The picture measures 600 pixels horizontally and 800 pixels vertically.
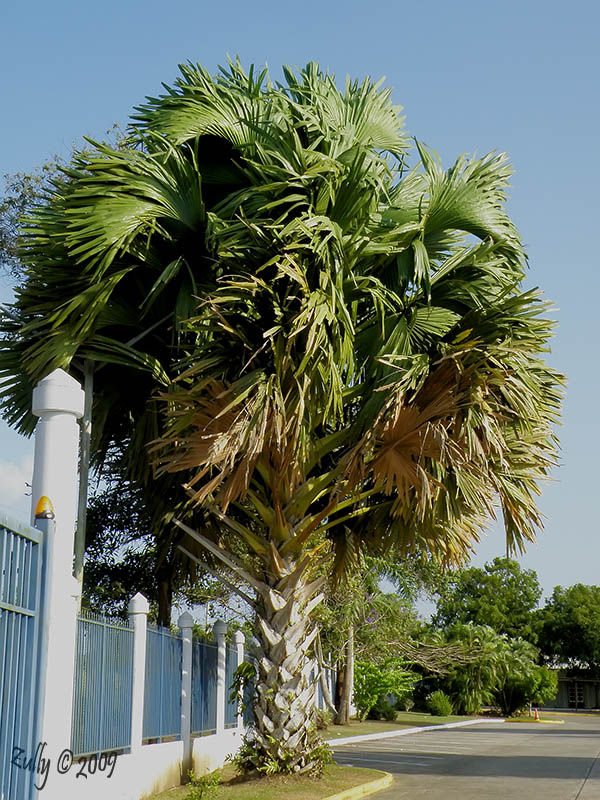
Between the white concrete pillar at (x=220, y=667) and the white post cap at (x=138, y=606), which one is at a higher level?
the white post cap at (x=138, y=606)

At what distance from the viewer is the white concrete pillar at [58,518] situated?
5.60 meters

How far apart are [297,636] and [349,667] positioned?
14.8 meters

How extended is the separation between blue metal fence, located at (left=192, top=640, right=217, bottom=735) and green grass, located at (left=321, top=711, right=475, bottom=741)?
8011mm

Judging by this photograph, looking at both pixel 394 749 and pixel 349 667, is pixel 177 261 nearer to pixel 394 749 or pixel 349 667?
pixel 394 749

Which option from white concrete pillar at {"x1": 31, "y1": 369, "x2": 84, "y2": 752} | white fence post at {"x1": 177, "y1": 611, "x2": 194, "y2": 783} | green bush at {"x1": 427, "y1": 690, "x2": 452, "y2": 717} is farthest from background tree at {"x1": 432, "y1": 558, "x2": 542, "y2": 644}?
white concrete pillar at {"x1": 31, "y1": 369, "x2": 84, "y2": 752}

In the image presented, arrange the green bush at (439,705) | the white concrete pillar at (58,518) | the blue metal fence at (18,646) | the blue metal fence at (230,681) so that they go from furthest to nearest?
the green bush at (439,705), the blue metal fence at (230,681), the white concrete pillar at (58,518), the blue metal fence at (18,646)

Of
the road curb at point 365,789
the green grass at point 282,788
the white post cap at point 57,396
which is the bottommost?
the road curb at point 365,789

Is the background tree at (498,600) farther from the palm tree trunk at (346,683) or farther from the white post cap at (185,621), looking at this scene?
the white post cap at (185,621)

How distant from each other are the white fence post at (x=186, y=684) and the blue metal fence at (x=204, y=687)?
0.47m

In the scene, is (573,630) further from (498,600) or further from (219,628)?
(219,628)

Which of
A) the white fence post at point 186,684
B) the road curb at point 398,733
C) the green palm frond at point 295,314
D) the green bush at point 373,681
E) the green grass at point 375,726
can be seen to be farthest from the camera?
the green bush at point 373,681

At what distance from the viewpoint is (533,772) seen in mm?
15820

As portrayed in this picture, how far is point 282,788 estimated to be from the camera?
475 inches

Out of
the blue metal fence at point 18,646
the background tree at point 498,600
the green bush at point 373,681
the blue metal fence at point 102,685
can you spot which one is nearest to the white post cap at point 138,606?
the blue metal fence at point 102,685
